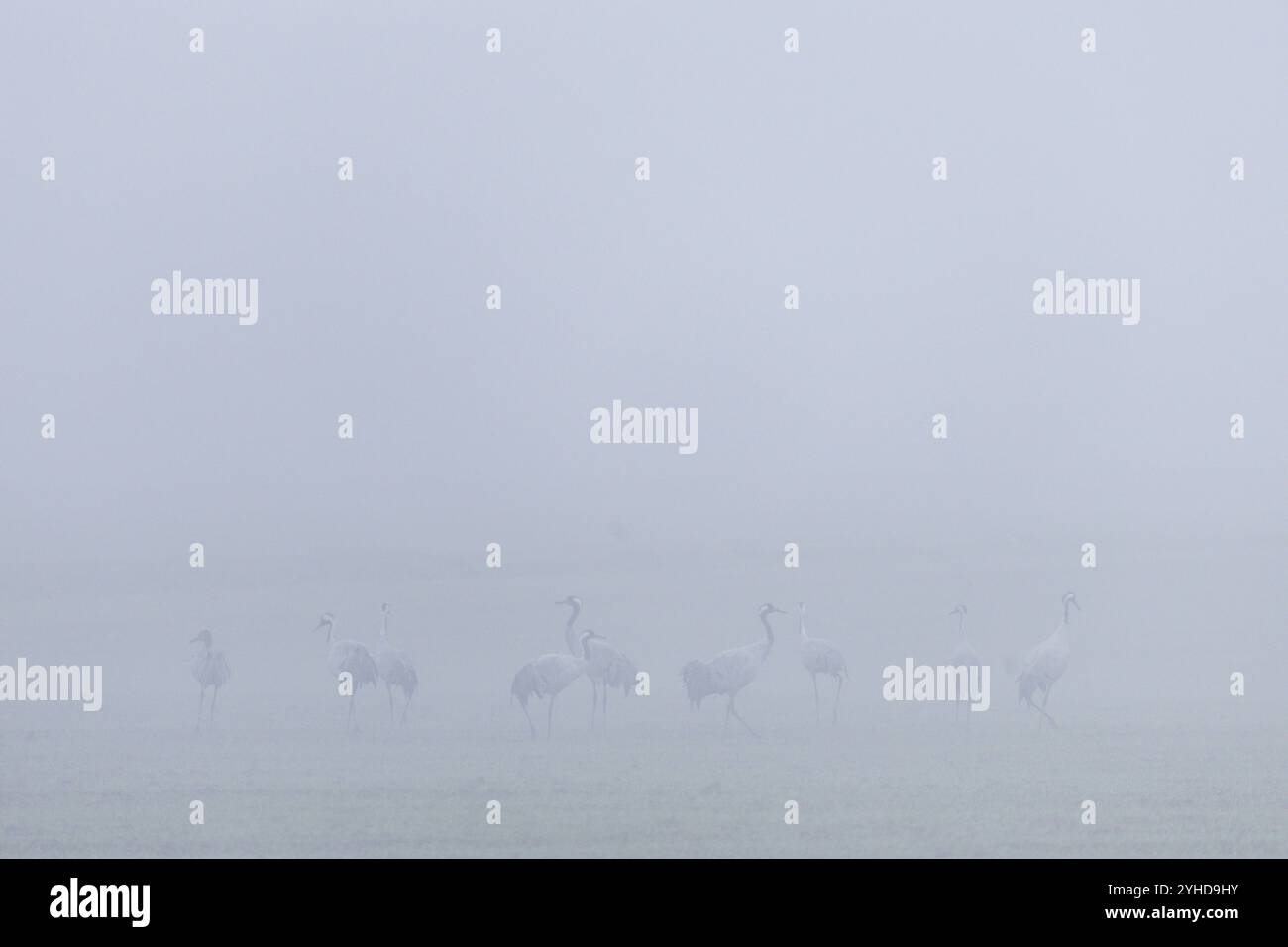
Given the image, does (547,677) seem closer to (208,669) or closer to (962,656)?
(208,669)

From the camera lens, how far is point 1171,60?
27.6ft

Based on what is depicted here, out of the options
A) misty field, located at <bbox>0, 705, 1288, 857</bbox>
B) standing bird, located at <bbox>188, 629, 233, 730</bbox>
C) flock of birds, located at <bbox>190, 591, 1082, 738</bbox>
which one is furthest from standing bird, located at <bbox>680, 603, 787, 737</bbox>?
standing bird, located at <bbox>188, 629, 233, 730</bbox>

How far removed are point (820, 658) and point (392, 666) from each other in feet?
6.27

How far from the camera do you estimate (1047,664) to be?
27.5 feet

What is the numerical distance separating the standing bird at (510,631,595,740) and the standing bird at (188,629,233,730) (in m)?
1.29

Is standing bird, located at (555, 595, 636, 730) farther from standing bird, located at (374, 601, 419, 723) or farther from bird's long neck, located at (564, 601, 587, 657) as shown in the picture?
standing bird, located at (374, 601, 419, 723)

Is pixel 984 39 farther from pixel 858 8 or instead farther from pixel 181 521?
pixel 181 521

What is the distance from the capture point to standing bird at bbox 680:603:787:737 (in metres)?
8.38

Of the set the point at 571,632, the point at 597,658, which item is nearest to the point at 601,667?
the point at 597,658

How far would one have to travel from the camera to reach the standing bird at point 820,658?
841 cm

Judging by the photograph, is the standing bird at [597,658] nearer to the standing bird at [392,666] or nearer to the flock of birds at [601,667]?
the flock of birds at [601,667]

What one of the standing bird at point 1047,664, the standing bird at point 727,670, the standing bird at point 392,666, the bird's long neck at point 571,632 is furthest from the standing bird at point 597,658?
the standing bird at point 1047,664
